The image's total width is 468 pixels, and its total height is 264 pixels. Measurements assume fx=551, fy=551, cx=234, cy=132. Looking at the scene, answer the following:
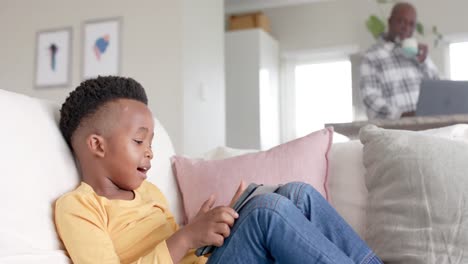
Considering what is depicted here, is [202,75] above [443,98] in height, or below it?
above

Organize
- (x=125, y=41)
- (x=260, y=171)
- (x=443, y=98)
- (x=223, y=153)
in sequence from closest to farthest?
(x=260, y=171) < (x=223, y=153) < (x=443, y=98) < (x=125, y=41)

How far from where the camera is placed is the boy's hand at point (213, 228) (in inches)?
45.5

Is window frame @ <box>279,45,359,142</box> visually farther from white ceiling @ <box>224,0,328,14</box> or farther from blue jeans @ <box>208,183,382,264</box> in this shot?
blue jeans @ <box>208,183,382,264</box>

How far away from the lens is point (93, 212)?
1.19 m

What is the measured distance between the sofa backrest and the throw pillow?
31.2 inches

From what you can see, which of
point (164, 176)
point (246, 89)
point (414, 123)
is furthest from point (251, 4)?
point (164, 176)

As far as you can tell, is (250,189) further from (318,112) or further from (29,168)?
(318,112)

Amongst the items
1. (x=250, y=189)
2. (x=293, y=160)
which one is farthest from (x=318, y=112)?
(x=250, y=189)

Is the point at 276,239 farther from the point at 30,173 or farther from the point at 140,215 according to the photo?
the point at 30,173

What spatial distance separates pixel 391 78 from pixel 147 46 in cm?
169

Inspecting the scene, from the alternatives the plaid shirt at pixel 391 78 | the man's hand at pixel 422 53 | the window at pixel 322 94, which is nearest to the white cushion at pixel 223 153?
the plaid shirt at pixel 391 78

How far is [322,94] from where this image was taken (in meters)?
5.84

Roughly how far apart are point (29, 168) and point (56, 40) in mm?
3147

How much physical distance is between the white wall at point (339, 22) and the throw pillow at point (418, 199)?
417 centimetres
